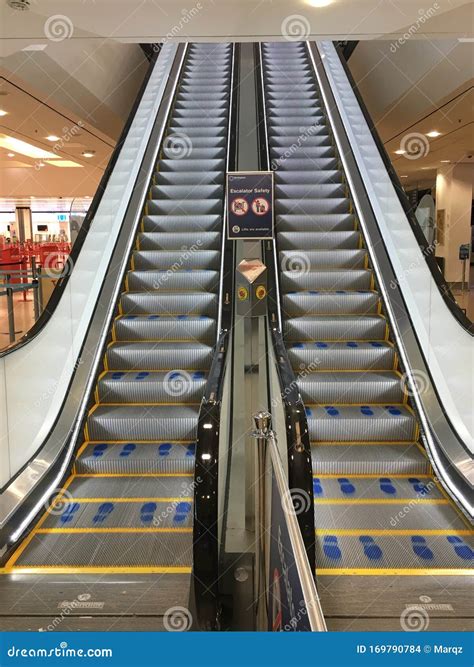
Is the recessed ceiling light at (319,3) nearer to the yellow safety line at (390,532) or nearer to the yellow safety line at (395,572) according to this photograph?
the yellow safety line at (390,532)

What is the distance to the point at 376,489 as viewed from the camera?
4.05 metres

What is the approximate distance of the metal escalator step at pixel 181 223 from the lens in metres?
6.72

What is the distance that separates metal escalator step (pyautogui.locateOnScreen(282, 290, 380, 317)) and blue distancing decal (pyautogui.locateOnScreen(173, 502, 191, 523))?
2390 mm

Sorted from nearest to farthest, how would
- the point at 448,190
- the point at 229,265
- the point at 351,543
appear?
the point at 351,543
the point at 229,265
the point at 448,190

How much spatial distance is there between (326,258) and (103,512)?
3611mm

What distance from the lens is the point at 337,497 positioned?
3957 millimetres

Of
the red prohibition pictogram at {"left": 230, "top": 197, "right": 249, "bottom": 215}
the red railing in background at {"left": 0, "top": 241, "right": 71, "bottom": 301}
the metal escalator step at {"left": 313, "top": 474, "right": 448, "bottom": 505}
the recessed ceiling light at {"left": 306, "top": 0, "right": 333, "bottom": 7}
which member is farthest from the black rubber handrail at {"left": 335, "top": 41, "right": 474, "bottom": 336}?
the red railing in background at {"left": 0, "top": 241, "right": 71, "bottom": 301}

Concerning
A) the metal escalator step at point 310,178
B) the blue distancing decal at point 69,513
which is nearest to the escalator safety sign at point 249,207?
the blue distancing decal at point 69,513

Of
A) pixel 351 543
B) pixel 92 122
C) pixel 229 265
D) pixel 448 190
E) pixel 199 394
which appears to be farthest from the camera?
pixel 448 190

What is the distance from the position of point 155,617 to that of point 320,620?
1.93 meters

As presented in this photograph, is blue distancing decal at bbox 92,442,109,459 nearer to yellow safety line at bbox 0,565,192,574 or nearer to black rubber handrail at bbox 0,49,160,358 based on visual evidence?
black rubber handrail at bbox 0,49,160,358

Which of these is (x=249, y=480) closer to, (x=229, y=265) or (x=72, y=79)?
(x=229, y=265)

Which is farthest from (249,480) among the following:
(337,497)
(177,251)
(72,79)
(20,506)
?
(72,79)

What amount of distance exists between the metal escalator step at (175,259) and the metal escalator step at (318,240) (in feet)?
2.62
